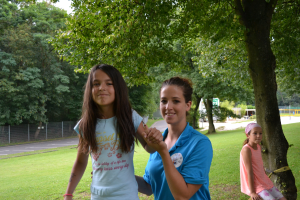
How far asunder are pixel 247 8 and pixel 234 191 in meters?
4.80

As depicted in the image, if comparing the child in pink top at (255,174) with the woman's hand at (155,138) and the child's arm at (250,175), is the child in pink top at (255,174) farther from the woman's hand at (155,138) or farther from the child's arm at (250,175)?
the woman's hand at (155,138)

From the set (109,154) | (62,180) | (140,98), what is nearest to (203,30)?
(109,154)

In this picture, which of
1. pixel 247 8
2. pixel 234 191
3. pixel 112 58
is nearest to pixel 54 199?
pixel 112 58

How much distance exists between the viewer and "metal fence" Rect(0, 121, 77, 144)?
29156 mm

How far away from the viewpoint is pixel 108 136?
2.55 meters

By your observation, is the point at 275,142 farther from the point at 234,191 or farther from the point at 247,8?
the point at 247,8

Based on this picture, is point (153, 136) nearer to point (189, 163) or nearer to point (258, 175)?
point (189, 163)

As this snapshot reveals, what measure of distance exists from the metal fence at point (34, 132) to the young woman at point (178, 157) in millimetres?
30473

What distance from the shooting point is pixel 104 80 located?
8.63ft

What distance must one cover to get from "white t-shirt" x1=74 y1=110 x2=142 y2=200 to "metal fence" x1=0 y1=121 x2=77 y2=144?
30115 mm

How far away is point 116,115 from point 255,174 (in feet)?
8.64

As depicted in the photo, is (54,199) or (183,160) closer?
(183,160)

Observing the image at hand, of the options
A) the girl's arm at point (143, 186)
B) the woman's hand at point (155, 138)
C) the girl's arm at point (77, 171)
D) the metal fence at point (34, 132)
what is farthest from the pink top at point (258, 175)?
the metal fence at point (34, 132)

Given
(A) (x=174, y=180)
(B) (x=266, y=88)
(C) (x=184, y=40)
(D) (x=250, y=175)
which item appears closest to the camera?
(A) (x=174, y=180)
